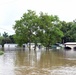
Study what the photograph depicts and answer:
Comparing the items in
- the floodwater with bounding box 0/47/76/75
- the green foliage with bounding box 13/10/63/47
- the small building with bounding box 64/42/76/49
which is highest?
the green foliage with bounding box 13/10/63/47

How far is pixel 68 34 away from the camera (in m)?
90.1

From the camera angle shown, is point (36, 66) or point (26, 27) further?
point (26, 27)

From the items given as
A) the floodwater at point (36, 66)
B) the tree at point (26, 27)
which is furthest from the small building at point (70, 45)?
the floodwater at point (36, 66)

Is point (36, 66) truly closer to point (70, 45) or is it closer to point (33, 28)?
point (33, 28)

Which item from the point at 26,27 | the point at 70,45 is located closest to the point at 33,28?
the point at 26,27

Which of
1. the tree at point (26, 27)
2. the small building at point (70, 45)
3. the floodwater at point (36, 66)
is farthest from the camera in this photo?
the small building at point (70, 45)

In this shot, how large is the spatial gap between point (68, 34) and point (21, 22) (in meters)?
26.8

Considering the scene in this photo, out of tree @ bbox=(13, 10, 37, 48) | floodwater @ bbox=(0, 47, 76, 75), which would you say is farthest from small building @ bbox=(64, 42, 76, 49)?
floodwater @ bbox=(0, 47, 76, 75)

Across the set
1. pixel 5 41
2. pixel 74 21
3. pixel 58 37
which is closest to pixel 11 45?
pixel 5 41

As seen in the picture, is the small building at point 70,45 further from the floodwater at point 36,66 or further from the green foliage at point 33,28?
the floodwater at point 36,66

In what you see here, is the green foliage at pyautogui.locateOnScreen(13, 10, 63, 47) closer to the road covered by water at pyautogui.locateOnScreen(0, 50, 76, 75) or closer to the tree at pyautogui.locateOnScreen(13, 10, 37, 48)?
the tree at pyautogui.locateOnScreen(13, 10, 37, 48)

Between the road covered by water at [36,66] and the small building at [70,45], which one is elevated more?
the small building at [70,45]

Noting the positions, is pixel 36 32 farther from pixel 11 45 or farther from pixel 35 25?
pixel 11 45

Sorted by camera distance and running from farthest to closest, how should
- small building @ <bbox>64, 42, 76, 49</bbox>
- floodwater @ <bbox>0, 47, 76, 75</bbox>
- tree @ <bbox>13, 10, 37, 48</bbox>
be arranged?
small building @ <bbox>64, 42, 76, 49</bbox> → tree @ <bbox>13, 10, 37, 48</bbox> → floodwater @ <bbox>0, 47, 76, 75</bbox>
